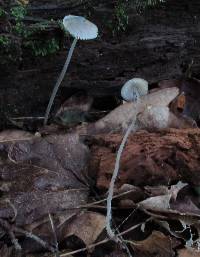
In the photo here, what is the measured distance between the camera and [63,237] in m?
2.33

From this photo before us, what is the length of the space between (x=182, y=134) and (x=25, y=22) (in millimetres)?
1139

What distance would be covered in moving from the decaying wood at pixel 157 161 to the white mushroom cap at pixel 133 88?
32 centimetres

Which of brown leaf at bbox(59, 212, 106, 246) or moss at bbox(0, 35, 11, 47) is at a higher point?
moss at bbox(0, 35, 11, 47)

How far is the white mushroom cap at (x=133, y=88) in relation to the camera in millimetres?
2698

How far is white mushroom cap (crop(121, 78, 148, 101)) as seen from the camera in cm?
270

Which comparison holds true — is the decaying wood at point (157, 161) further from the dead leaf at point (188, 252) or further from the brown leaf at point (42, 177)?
the dead leaf at point (188, 252)

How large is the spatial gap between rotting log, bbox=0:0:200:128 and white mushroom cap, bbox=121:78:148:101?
0.56 ft

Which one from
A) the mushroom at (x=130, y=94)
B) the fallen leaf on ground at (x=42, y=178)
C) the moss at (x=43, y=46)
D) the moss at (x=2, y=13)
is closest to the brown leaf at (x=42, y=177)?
the fallen leaf on ground at (x=42, y=178)

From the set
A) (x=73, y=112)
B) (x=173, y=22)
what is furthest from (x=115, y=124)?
(x=173, y=22)

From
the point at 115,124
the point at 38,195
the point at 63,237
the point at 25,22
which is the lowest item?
the point at 63,237

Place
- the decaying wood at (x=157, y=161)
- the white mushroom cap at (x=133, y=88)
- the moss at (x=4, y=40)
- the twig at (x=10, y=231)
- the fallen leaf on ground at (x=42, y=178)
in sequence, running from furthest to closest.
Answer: the white mushroom cap at (x=133, y=88), the moss at (x=4, y=40), the decaying wood at (x=157, y=161), the fallen leaf on ground at (x=42, y=178), the twig at (x=10, y=231)

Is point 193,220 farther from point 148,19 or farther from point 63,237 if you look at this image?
point 148,19

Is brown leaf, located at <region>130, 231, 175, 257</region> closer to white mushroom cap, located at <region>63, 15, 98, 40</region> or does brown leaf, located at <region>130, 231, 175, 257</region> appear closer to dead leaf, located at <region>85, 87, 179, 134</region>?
dead leaf, located at <region>85, 87, 179, 134</region>

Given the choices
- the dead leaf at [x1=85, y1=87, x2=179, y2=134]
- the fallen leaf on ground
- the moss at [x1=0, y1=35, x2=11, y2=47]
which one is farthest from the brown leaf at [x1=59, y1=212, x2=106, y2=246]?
the moss at [x1=0, y1=35, x2=11, y2=47]
